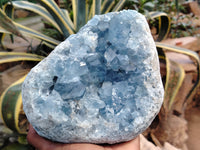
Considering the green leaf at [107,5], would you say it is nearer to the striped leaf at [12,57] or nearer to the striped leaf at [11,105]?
the striped leaf at [12,57]

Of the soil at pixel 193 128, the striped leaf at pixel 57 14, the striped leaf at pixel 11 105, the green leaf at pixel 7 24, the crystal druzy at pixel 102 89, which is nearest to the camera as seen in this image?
the crystal druzy at pixel 102 89

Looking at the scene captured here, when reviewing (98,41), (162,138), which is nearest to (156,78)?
(98,41)

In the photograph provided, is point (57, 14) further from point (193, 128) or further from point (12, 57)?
point (193, 128)

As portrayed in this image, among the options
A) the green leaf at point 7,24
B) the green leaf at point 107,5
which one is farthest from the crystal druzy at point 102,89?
the green leaf at point 107,5

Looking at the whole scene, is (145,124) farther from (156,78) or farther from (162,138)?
(162,138)

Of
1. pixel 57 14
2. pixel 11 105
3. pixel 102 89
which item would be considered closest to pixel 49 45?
pixel 57 14
